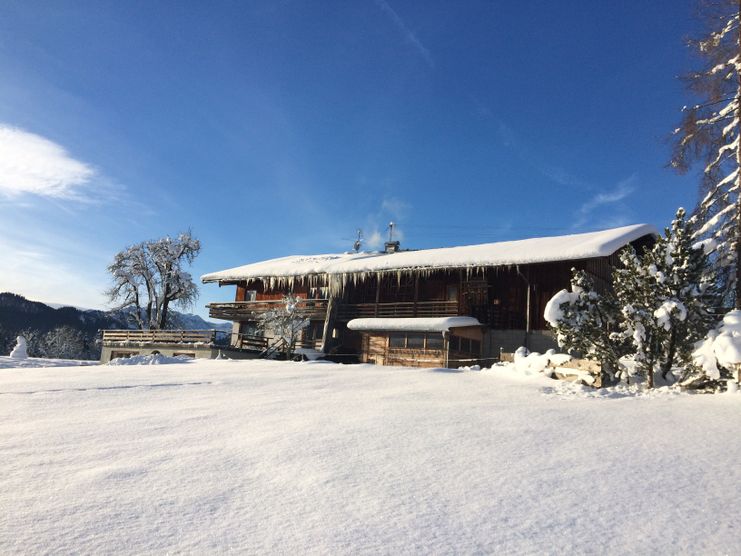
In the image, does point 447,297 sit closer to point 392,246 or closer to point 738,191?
point 392,246

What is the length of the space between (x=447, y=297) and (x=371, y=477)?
67.5 feet

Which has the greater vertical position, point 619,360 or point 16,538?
point 619,360

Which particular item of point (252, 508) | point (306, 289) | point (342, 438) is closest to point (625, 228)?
point (306, 289)

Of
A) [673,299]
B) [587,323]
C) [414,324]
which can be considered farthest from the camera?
[414,324]

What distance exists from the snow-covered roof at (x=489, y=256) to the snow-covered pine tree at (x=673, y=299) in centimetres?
834

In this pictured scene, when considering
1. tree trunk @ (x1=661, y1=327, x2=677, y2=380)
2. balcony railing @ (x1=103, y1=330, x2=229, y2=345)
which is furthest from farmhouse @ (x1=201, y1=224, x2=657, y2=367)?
tree trunk @ (x1=661, y1=327, x2=677, y2=380)

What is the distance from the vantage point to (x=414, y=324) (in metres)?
22.0

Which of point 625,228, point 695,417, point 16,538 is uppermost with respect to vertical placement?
point 625,228

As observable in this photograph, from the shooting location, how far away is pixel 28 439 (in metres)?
5.78

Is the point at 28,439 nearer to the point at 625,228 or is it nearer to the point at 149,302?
the point at 625,228

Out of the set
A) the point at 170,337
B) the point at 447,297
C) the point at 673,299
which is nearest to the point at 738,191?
the point at 673,299

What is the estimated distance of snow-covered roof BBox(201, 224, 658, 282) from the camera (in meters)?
19.4

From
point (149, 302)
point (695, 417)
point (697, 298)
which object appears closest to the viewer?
point (695, 417)

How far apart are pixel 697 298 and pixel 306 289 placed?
2166 cm
